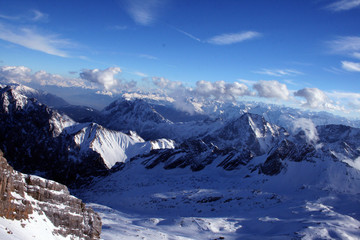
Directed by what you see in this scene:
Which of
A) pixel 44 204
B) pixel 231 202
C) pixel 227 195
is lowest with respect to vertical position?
pixel 231 202

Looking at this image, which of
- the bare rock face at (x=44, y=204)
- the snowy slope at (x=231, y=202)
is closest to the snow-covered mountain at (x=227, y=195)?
the snowy slope at (x=231, y=202)

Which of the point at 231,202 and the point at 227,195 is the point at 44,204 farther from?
the point at 227,195

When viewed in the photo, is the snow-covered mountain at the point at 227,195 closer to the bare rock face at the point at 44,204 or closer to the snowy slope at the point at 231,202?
the snowy slope at the point at 231,202

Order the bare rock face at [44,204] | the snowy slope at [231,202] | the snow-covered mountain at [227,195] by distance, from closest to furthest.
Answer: the bare rock face at [44,204] < the snowy slope at [231,202] < the snow-covered mountain at [227,195]

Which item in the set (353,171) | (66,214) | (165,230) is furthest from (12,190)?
(353,171)

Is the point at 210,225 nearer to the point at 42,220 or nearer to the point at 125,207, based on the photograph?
the point at 125,207

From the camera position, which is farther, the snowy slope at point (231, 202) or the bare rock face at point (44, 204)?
the snowy slope at point (231, 202)

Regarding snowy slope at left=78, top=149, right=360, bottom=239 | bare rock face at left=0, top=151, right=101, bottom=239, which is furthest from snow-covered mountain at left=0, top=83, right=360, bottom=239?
bare rock face at left=0, top=151, right=101, bottom=239

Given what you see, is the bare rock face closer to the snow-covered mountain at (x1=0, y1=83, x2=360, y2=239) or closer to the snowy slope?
the snowy slope

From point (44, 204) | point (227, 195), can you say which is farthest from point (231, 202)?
point (44, 204)
